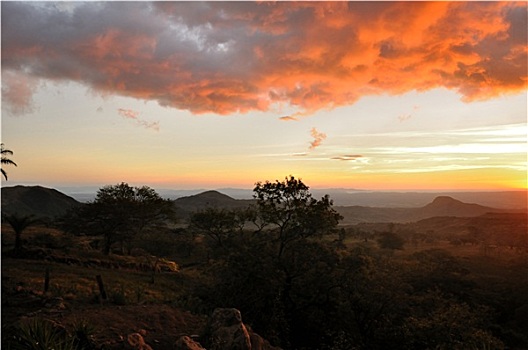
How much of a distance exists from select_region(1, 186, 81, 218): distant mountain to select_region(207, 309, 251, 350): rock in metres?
144

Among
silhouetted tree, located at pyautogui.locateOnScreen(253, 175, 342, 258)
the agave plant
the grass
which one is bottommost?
the grass

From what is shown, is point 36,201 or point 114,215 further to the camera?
point 36,201

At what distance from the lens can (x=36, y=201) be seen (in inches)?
5906

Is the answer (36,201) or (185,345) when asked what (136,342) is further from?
(36,201)

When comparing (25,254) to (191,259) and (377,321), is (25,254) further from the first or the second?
(377,321)

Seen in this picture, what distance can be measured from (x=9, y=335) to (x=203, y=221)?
4700 centimetres

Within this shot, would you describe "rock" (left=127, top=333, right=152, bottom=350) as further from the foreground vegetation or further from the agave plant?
the agave plant

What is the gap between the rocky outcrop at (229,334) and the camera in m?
12.2

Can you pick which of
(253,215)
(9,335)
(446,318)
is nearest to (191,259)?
(253,215)

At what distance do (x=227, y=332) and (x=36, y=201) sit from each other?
542 ft

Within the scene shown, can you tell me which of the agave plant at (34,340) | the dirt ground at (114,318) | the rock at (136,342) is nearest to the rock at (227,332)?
the dirt ground at (114,318)

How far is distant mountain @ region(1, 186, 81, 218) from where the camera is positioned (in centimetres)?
14050

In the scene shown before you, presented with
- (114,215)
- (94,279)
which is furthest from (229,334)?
(114,215)

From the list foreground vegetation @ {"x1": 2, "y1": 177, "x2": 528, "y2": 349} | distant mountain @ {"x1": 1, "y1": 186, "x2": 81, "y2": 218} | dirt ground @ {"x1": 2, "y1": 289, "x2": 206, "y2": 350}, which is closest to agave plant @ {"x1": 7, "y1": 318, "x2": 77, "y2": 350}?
foreground vegetation @ {"x1": 2, "y1": 177, "x2": 528, "y2": 349}
